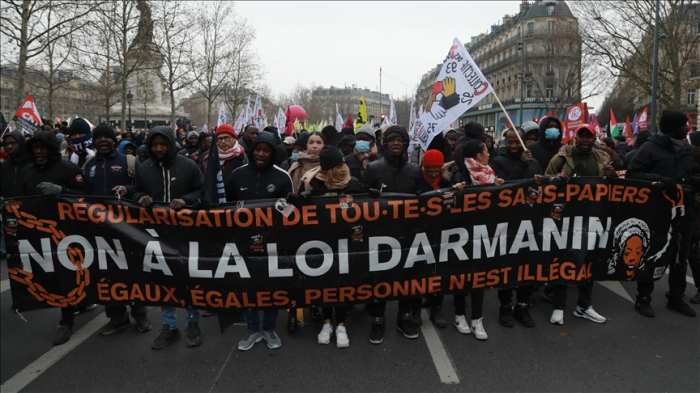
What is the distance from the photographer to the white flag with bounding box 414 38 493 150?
15.9 feet

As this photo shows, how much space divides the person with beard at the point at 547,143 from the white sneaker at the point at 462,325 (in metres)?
2.34

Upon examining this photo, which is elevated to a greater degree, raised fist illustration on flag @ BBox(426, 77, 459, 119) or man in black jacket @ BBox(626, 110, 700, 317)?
raised fist illustration on flag @ BBox(426, 77, 459, 119)

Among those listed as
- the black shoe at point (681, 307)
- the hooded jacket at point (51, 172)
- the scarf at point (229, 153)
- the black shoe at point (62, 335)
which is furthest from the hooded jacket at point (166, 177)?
the black shoe at point (681, 307)

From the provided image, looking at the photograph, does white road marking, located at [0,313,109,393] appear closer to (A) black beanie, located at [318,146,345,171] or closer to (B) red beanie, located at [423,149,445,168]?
(A) black beanie, located at [318,146,345,171]

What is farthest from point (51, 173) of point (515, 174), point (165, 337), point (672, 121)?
point (672, 121)

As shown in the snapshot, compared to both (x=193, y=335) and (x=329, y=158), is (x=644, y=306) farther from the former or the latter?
(x=193, y=335)

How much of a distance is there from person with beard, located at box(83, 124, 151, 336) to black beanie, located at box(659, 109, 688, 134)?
17.5ft

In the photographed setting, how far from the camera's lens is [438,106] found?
16.8 ft

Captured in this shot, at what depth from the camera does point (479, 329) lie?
13.5ft

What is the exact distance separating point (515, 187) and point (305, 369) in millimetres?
2391

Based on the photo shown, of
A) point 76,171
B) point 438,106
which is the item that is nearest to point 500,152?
point 438,106

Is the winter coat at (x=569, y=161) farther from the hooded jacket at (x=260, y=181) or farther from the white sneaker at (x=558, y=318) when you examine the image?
the hooded jacket at (x=260, y=181)

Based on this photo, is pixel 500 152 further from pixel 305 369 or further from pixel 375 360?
pixel 305 369

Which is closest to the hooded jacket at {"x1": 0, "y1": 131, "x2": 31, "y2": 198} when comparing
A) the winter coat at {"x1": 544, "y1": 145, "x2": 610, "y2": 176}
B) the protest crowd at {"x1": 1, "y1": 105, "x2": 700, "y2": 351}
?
the protest crowd at {"x1": 1, "y1": 105, "x2": 700, "y2": 351}
